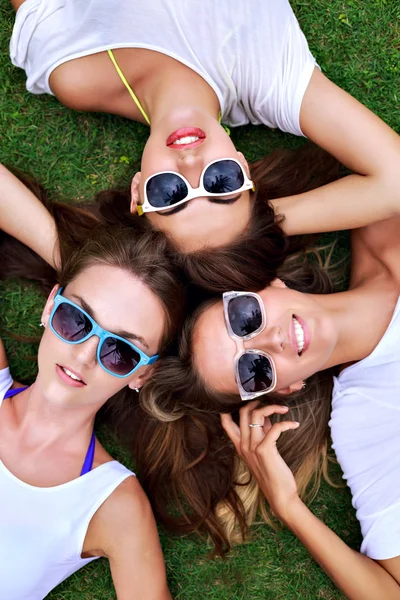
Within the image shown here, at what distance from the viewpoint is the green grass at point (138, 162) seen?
13.6ft

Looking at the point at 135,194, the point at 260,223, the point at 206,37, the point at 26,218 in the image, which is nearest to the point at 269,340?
the point at 260,223

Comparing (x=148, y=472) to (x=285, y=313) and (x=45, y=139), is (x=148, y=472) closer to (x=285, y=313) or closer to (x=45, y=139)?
(x=285, y=313)

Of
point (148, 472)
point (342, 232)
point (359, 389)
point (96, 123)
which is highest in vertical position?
point (96, 123)

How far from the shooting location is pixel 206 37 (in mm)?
3520

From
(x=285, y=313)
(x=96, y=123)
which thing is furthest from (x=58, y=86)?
(x=285, y=313)

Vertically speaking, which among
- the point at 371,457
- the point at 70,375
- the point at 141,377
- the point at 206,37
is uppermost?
the point at 206,37

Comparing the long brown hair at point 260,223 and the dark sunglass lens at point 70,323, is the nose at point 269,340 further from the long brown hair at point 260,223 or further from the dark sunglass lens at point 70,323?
the dark sunglass lens at point 70,323

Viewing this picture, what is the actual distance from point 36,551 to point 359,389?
2.38m

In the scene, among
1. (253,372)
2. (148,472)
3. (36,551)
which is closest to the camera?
(253,372)

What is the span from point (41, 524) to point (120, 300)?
1648 mm

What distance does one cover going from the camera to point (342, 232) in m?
4.25

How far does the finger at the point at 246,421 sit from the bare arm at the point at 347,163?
1197mm

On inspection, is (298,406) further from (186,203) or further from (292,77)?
(292,77)

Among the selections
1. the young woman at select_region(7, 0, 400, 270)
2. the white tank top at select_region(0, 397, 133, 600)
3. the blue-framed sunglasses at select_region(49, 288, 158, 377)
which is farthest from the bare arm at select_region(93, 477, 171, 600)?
the young woman at select_region(7, 0, 400, 270)
